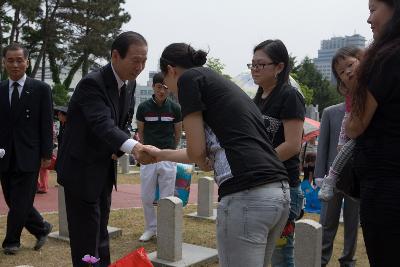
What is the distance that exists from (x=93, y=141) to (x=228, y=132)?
1.30m

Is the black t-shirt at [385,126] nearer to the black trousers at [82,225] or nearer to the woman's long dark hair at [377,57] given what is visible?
the woman's long dark hair at [377,57]

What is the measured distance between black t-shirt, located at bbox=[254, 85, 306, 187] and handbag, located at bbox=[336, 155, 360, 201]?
2.87 feet

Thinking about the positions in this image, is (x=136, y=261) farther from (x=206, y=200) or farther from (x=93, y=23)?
(x=93, y=23)

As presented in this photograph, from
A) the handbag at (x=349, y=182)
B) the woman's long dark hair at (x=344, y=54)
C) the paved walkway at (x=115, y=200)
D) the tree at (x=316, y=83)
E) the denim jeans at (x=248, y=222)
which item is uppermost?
the tree at (x=316, y=83)

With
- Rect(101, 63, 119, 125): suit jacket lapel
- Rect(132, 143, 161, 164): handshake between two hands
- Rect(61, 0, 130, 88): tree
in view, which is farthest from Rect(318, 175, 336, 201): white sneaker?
A: Rect(61, 0, 130, 88): tree

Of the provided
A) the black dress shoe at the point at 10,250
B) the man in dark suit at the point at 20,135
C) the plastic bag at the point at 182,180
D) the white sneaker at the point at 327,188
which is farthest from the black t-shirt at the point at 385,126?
the plastic bag at the point at 182,180

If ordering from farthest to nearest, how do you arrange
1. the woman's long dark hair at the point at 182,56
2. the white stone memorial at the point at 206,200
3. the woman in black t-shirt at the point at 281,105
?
the white stone memorial at the point at 206,200, the woman in black t-shirt at the point at 281,105, the woman's long dark hair at the point at 182,56

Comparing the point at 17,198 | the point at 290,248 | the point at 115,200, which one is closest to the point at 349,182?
the point at 290,248

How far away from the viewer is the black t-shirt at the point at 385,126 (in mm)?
1999

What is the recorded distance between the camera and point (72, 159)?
128 inches

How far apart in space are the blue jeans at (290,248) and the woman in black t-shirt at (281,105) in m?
0.02

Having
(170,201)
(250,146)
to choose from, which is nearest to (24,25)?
(170,201)

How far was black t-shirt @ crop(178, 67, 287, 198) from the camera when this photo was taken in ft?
7.53

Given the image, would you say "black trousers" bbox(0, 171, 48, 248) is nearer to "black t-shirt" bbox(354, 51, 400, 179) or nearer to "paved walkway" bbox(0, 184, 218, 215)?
"paved walkway" bbox(0, 184, 218, 215)
